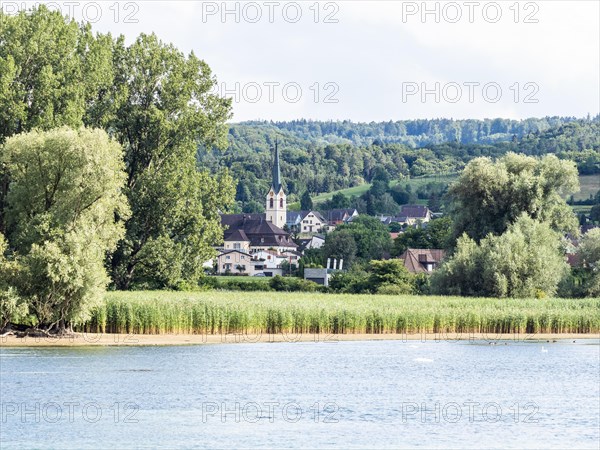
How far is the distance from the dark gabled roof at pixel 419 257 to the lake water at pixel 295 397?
58713 mm

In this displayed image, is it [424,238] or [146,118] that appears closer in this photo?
[146,118]

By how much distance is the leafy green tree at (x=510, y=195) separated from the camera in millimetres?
77750

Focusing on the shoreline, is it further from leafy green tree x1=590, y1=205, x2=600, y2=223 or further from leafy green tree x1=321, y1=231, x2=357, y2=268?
leafy green tree x1=590, y1=205, x2=600, y2=223

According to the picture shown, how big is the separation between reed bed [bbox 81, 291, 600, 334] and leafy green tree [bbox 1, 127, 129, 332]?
1795 millimetres

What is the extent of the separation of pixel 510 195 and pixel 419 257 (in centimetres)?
3665

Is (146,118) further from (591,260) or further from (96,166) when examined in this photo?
(591,260)

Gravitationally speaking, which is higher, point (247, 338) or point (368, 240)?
point (368, 240)

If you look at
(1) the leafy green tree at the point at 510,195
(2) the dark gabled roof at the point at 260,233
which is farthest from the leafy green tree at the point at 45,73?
(2) the dark gabled roof at the point at 260,233

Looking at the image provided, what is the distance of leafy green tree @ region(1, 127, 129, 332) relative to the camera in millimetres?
48844

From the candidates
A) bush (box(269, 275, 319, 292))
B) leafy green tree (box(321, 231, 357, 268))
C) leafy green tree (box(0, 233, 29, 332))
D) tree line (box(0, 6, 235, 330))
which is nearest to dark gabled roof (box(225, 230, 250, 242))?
leafy green tree (box(321, 231, 357, 268))

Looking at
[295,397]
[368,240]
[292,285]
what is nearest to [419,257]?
[292,285]

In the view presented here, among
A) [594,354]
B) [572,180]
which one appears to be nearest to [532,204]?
[572,180]

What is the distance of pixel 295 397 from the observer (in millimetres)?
37000

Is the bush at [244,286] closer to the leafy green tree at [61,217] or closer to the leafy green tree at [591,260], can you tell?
the leafy green tree at [591,260]
